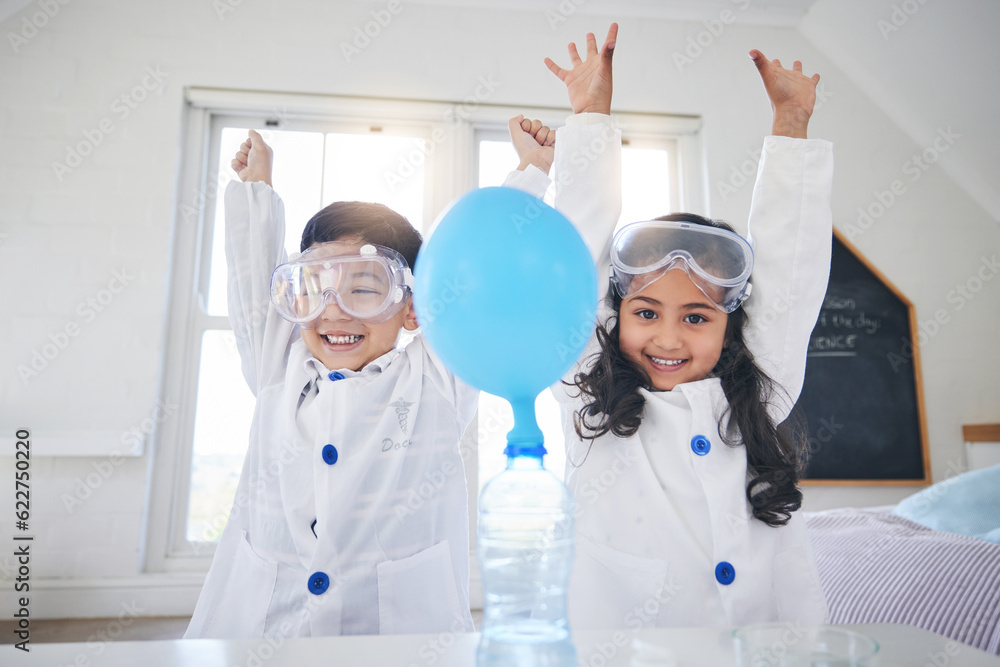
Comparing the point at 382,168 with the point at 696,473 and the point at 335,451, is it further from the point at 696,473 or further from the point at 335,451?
the point at 696,473

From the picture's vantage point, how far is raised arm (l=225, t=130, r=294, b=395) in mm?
1225

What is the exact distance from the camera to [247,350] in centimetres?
125

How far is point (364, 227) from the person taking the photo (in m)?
1.28

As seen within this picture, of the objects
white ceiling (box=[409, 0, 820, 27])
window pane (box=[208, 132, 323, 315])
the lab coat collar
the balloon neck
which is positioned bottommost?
the balloon neck

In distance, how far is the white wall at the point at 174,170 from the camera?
104 inches

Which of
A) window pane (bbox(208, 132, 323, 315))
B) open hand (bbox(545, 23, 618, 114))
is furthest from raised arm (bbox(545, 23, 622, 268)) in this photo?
window pane (bbox(208, 132, 323, 315))

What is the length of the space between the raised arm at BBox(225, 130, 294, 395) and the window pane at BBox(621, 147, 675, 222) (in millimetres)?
2307

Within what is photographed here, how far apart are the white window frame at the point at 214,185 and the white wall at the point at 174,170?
7cm

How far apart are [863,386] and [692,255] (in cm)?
238

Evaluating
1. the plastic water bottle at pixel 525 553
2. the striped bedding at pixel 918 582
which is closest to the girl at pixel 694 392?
the plastic water bottle at pixel 525 553

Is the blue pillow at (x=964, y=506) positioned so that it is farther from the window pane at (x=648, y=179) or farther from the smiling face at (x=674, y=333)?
the window pane at (x=648, y=179)

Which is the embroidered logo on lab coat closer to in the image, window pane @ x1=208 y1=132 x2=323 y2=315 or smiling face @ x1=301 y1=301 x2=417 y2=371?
smiling face @ x1=301 y1=301 x2=417 y2=371

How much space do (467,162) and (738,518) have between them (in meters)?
2.43

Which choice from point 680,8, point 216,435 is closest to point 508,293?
point 216,435
